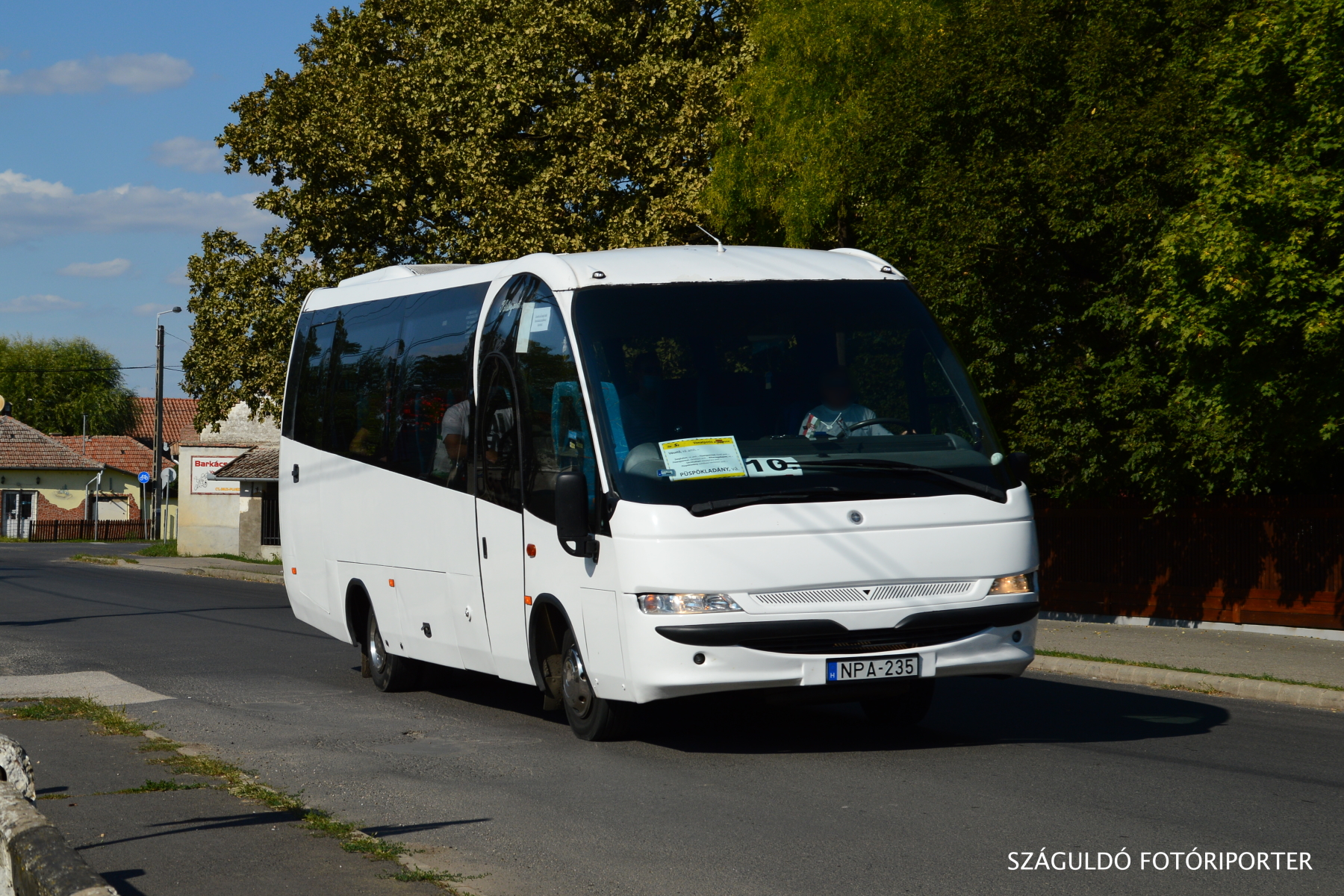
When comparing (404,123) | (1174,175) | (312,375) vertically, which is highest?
(404,123)

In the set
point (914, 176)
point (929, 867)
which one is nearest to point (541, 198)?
point (914, 176)

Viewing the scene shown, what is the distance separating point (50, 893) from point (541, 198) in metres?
25.1

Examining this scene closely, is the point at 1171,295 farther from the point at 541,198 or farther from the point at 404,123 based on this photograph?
the point at 404,123

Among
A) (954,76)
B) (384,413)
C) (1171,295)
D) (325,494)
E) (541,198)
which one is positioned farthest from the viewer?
(541,198)

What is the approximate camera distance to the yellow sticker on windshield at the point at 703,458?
27.8 ft

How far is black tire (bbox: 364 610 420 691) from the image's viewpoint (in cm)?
1227

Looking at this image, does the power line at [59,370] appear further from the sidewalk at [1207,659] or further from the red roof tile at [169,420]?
the sidewalk at [1207,659]

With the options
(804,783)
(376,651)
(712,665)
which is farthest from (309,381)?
(804,783)

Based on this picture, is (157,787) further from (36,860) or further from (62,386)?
(62,386)

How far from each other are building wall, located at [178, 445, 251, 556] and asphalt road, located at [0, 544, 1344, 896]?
36583 mm

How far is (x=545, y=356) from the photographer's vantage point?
9445 mm

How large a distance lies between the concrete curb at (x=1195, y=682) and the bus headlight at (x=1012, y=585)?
4.32m

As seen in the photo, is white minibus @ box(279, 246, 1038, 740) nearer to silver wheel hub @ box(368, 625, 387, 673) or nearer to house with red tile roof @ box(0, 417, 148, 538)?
silver wheel hub @ box(368, 625, 387, 673)

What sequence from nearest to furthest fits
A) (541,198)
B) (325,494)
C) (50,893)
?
1. (50,893)
2. (325,494)
3. (541,198)
